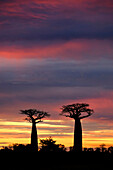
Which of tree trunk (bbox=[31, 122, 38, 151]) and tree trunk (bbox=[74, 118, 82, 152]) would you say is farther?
tree trunk (bbox=[31, 122, 38, 151])

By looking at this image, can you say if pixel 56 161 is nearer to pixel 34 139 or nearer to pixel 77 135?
pixel 77 135

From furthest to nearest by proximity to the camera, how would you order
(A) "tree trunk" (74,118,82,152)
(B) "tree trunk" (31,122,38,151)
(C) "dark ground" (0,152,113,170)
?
(B) "tree trunk" (31,122,38,151) → (A) "tree trunk" (74,118,82,152) → (C) "dark ground" (0,152,113,170)

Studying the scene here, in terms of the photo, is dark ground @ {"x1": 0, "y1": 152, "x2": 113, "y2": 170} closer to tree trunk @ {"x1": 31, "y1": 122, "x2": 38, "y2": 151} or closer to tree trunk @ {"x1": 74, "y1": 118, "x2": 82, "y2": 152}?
A: tree trunk @ {"x1": 74, "y1": 118, "x2": 82, "y2": 152}

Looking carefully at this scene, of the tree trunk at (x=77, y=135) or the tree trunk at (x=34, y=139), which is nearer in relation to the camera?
the tree trunk at (x=77, y=135)

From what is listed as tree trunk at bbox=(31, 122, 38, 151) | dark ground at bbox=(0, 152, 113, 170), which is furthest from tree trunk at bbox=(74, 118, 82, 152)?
dark ground at bbox=(0, 152, 113, 170)

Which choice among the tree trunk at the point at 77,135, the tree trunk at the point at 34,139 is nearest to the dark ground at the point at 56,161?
the tree trunk at the point at 77,135

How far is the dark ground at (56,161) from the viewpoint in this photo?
2308cm

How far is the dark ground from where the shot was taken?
23078mm

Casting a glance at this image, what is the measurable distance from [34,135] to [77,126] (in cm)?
768

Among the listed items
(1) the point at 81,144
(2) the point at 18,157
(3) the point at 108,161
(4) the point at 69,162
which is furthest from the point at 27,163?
(1) the point at 81,144

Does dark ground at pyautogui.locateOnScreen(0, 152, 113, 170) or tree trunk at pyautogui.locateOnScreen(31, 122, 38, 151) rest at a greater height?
tree trunk at pyautogui.locateOnScreen(31, 122, 38, 151)

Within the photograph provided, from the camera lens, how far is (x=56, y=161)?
2500 centimetres

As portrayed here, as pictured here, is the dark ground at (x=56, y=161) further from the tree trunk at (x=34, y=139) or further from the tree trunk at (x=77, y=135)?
the tree trunk at (x=34, y=139)

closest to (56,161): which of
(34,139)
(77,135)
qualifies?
(77,135)
